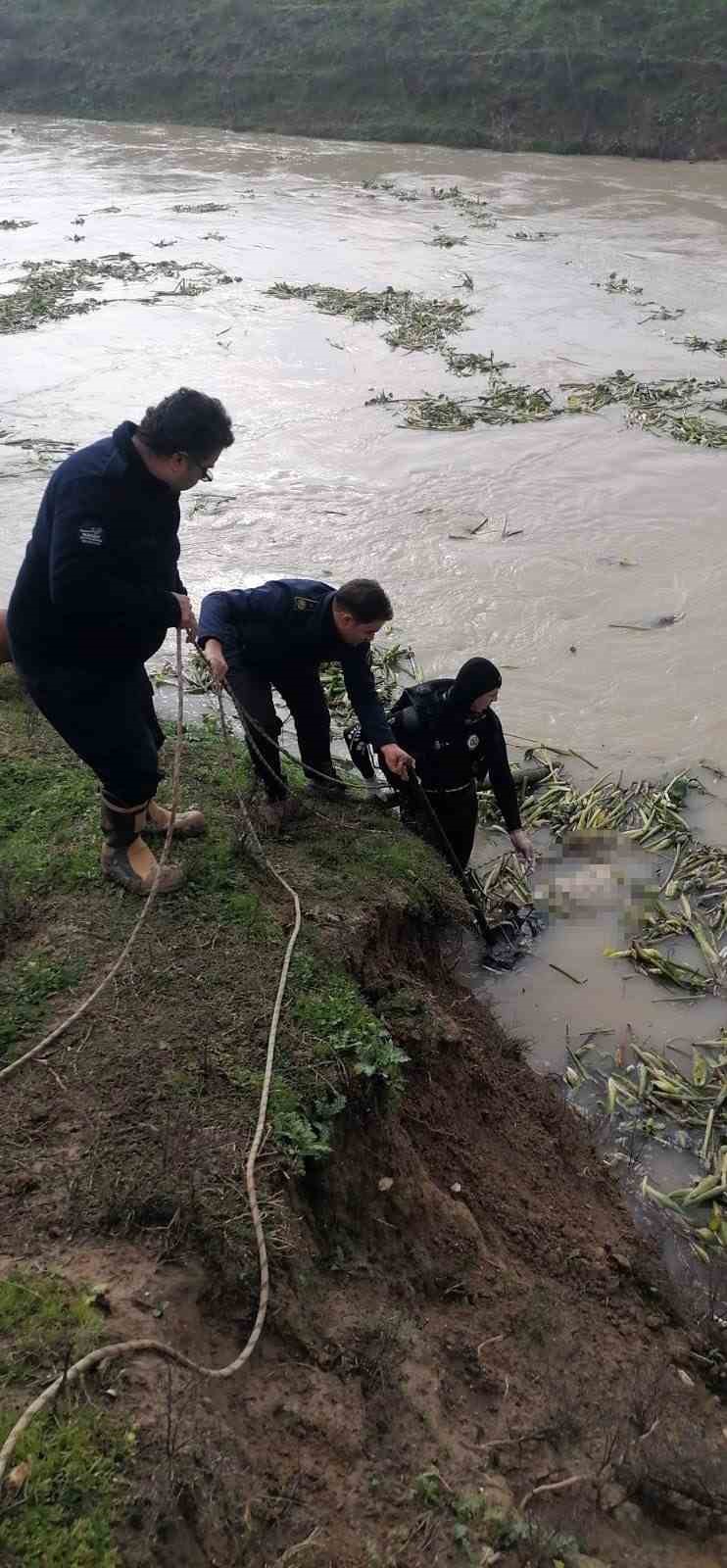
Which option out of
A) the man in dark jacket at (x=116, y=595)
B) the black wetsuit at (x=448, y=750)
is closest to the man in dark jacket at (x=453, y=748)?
the black wetsuit at (x=448, y=750)

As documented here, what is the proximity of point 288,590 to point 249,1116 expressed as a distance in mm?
2365

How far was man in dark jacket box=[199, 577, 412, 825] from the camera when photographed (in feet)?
14.4

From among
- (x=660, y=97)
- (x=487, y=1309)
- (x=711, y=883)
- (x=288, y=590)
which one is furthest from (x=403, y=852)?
(x=660, y=97)

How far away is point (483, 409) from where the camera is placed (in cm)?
1148

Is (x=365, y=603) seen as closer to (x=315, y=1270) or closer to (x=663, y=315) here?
(x=315, y=1270)

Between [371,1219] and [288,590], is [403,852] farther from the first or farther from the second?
[371,1219]

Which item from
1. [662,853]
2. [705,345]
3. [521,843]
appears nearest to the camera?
[521,843]

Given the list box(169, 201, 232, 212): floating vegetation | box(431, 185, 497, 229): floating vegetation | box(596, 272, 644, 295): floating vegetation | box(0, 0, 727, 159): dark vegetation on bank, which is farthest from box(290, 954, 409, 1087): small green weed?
box(0, 0, 727, 159): dark vegetation on bank

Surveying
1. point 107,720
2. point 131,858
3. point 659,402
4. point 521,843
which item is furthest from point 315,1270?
point 659,402

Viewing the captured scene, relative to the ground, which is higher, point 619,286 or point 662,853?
point 619,286

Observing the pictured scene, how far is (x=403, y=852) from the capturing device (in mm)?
4824

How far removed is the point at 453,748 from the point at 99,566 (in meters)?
2.01

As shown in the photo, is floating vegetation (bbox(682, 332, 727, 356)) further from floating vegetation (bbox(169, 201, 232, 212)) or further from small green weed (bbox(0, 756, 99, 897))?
floating vegetation (bbox(169, 201, 232, 212))

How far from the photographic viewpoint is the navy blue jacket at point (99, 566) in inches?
129
